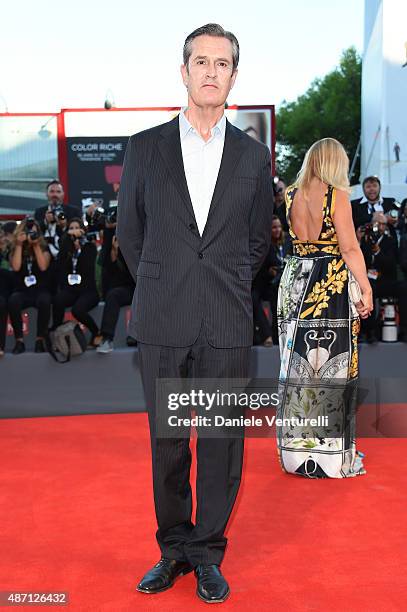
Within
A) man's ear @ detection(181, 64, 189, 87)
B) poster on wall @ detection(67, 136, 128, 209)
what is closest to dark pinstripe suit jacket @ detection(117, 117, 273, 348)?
man's ear @ detection(181, 64, 189, 87)

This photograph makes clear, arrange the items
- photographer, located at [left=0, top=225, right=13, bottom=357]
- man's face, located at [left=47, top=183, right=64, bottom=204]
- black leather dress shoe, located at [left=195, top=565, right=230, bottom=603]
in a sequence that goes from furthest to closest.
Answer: man's face, located at [left=47, top=183, right=64, bottom=204] < photographer, located at [left=0, top=225, right=13, bottom=357] < black leather dress shoe, located at [left=195, top=565, right=230, bottom=603]

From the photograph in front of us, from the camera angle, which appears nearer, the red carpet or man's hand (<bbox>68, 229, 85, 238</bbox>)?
the red carpet

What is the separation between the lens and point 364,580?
110 inches

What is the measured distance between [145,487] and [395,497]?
1244mm

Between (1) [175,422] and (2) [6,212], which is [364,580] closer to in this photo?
(1) [175,422]

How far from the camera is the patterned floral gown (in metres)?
4.05

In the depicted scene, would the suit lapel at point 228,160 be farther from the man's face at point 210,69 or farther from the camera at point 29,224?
the camera at point 29,224

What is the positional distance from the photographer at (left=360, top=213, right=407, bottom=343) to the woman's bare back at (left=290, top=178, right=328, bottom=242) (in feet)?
7.73

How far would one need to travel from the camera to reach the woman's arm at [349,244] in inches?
151

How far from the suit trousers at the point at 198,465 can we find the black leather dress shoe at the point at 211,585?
0.09ft

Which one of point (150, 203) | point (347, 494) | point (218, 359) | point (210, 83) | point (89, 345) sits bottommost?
point (347, 494)

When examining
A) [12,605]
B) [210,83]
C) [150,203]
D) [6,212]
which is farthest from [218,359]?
[6,212]

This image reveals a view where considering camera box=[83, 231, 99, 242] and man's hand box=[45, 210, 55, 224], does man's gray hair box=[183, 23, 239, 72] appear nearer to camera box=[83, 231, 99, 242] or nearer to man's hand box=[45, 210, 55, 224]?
camera box=[83, 231, 99, 242]

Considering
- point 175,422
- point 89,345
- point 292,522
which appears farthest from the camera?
point 89,345
